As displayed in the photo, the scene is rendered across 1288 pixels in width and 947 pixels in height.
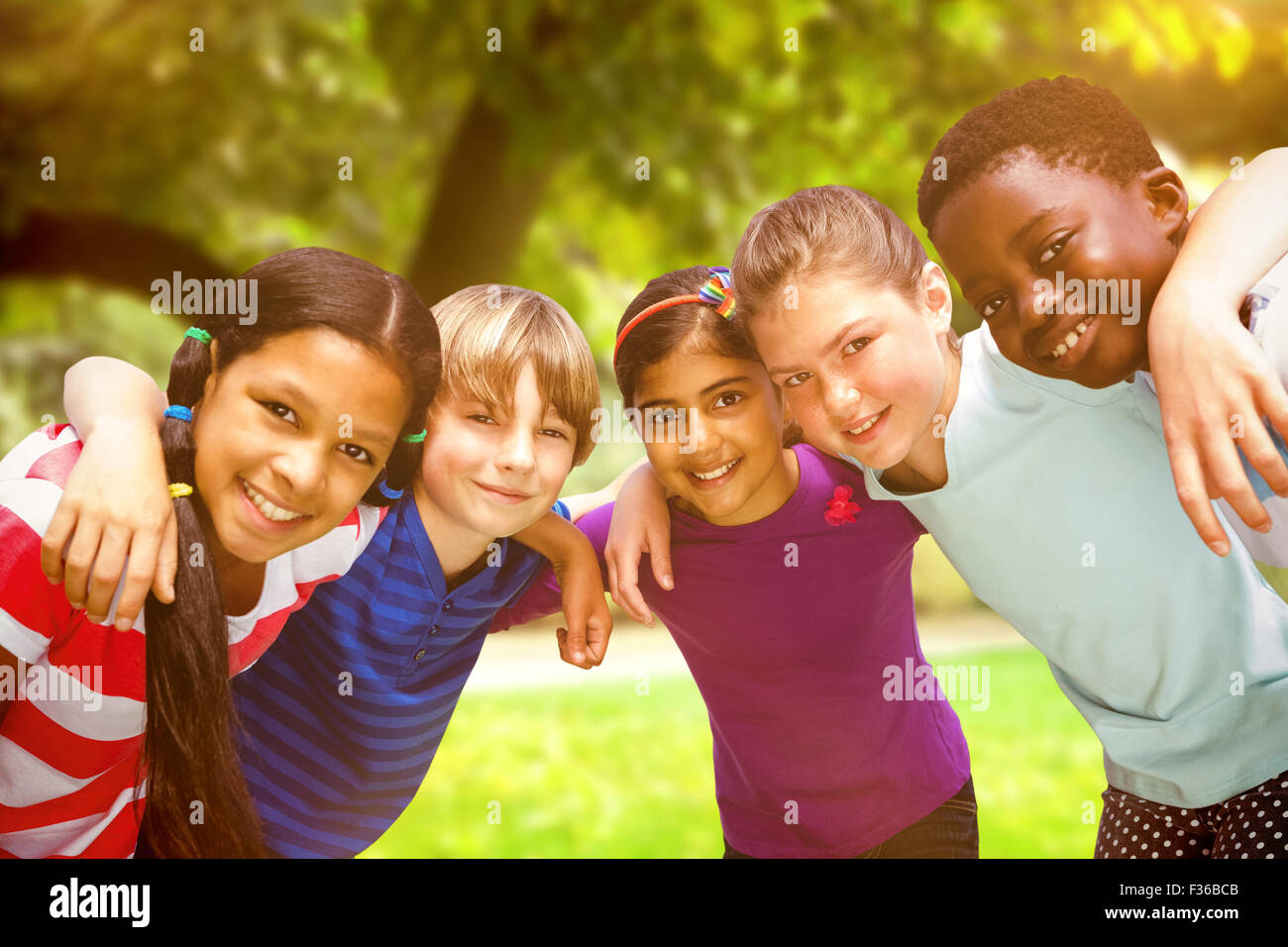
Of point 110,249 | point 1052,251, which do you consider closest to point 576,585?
point 1052,251

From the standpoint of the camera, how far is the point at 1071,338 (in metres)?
1.61

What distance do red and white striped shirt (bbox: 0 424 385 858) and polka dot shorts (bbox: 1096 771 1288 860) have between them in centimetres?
133

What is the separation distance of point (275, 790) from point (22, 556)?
0.58 meters

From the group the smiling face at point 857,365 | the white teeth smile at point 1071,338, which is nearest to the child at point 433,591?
the smiling face at point 857,365

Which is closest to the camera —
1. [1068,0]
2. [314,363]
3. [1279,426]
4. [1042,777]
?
[1279,426]

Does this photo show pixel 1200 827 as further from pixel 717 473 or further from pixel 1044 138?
pixel 1044 138

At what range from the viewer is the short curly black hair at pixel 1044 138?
1.62 metres

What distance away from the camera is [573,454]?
1792 mm

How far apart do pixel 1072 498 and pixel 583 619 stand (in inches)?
32.1

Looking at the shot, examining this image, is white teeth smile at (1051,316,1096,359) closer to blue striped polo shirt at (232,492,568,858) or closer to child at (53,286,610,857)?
child at (53,286,610,857)
